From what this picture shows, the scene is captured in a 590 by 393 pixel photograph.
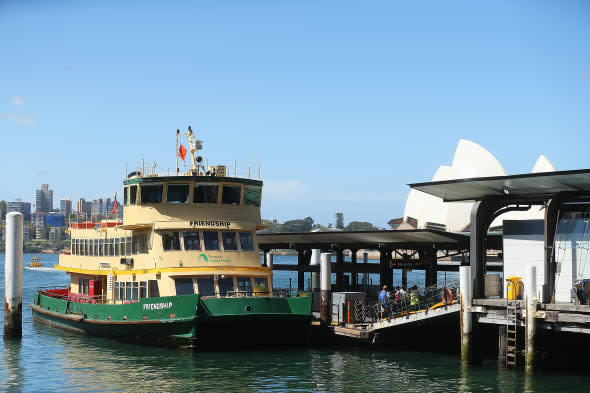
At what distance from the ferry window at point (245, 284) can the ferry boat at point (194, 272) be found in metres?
0.04

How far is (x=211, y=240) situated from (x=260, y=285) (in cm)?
270

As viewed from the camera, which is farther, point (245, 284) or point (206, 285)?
point (245, 284)

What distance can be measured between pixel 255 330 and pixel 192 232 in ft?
15.8

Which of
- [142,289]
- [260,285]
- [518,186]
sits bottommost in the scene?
[142,289]

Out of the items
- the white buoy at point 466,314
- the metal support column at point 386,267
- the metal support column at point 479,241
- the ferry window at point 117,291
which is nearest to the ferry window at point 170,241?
the ferry window at point 117,291

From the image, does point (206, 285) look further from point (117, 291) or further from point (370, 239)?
point (370, 239)

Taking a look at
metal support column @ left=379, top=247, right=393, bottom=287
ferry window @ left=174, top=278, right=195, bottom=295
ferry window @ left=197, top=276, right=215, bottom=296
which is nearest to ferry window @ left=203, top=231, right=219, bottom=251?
ferry window @ left=197, top=276, right=215, bottom=296

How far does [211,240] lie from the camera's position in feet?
106

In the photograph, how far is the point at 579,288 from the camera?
2630 centimetres

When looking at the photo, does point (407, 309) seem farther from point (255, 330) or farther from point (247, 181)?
point (247, 181)

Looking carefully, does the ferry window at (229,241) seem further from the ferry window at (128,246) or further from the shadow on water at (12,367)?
the shadow on water at (12,367)

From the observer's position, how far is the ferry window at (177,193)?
1272 inches

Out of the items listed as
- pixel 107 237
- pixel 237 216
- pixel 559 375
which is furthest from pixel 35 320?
pixel 559 375

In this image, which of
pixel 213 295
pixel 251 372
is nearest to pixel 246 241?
pixel 213 295
